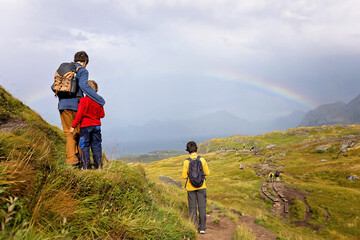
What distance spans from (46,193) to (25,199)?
0.54 metres

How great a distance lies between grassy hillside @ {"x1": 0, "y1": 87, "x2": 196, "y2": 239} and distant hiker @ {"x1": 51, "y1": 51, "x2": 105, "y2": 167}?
2201 millimetres

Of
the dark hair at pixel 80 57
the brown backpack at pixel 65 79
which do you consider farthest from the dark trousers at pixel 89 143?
the dark hair at pixel 80 57

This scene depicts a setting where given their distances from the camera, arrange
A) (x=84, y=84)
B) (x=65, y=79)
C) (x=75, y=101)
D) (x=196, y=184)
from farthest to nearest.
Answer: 1. (x=196, y=184)
2. (x=75, y=101)
3. (x=84, y=84)
4. (x=65, y=79)

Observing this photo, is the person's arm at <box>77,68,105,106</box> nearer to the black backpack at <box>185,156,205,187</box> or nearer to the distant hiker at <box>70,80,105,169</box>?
the distant hiker at <box>70,80,105,169</box>

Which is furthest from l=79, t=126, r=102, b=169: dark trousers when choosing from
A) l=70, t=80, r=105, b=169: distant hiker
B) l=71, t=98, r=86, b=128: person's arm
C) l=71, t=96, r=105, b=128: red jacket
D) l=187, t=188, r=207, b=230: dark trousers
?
l=187, t=188, r=207, b=230: dark trousers

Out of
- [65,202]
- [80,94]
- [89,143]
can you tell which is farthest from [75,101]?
[65,202]

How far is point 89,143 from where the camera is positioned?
7.26 metres

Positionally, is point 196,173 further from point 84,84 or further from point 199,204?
point 84,84

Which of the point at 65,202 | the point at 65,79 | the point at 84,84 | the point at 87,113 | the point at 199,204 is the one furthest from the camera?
the point at 199,204

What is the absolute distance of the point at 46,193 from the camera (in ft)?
13.2

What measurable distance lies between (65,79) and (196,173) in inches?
233

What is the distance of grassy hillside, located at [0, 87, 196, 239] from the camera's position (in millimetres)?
3273

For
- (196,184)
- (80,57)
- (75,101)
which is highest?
(80,57)

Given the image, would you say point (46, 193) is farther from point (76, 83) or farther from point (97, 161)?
point (76, 83)
